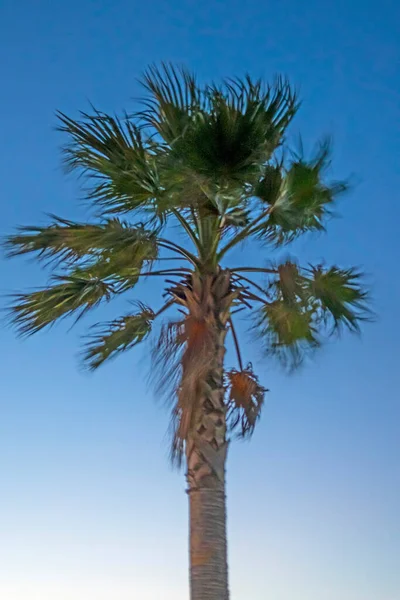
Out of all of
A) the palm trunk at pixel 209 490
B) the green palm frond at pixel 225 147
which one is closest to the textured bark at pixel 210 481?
the palm trunk at pixel 209 490

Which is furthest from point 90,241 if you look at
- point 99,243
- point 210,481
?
point 210,481

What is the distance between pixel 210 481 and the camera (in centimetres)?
731

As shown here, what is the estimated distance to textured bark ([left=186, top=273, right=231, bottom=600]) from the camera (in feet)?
22.9

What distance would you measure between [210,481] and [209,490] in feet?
0.26

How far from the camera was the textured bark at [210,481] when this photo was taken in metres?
6.99

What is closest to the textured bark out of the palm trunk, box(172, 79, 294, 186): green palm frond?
the palm trunk

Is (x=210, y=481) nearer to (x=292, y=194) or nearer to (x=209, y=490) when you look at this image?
(x=209, y=490)

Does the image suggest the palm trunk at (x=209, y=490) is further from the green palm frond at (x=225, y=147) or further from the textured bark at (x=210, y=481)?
the green palm frond at (x=225, y=147)

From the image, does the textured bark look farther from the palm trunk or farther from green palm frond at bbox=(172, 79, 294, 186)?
green palm frond at bbox=(172, 79, 294, 186)

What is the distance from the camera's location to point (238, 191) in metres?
7.67

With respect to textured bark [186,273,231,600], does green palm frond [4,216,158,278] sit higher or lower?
higher

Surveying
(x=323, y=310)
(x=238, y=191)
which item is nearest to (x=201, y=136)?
(x=238, y=191)

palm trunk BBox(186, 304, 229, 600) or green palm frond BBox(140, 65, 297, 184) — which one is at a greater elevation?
green palm frond BBox(140, 65, 297, 184)

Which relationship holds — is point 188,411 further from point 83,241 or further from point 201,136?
point 201,136
